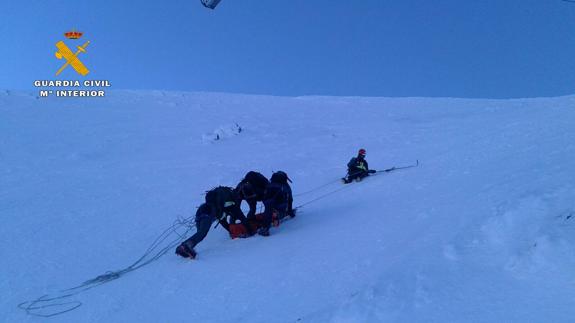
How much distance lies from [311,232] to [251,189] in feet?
4.03

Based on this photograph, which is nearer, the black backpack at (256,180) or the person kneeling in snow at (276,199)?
the person kneeling in snow at (276,199)

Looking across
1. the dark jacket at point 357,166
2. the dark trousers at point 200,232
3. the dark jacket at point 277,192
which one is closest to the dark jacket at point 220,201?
the dark trousers at point 200,232

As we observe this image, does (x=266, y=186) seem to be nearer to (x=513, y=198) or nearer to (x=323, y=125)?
(x=513, y=198)

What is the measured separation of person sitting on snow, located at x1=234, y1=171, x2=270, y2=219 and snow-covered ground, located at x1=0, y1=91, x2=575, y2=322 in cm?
61

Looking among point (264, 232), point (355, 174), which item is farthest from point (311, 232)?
point (355, 174)

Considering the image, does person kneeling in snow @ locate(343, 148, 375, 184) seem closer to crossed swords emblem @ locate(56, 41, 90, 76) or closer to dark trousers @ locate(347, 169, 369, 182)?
dark trousers @ locate(347, 169, 369, 182)

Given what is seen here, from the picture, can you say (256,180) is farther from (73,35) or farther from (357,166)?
(73,35)

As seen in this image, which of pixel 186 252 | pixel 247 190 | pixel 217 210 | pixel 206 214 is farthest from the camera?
pixel 247 190

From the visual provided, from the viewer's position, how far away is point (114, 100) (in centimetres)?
1889

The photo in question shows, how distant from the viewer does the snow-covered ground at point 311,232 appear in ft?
9.03

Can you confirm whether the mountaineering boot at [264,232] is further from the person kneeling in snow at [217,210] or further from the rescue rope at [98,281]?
the rescue rope at [98,281]

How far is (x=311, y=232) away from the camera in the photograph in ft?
17.3

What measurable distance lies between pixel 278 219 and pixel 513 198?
10.9ft

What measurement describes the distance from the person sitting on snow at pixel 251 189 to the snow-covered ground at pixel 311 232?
61 centimetres
